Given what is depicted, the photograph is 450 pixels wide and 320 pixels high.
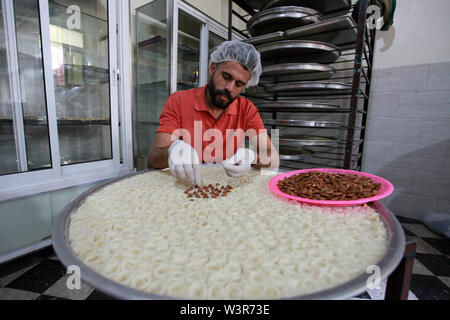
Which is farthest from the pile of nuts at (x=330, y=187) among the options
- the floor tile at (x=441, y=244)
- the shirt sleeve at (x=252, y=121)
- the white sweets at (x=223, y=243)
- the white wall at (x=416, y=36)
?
the white wall at (x=416, y=36)

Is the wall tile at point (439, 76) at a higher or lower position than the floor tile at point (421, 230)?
higher

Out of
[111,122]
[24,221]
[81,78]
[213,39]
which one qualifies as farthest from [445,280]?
[81,78]

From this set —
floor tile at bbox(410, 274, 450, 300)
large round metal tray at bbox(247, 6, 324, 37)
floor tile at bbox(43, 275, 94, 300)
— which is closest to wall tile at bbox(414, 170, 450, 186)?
floor tile at bbox(410, 274, 450, 300)

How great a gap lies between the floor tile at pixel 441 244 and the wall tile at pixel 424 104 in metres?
1.13

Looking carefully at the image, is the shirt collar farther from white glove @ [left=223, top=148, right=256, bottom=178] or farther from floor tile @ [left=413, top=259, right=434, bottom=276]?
floor tile @ [left=413, top=259, right=434, bottom=276]

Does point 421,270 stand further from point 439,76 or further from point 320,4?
point 320,4

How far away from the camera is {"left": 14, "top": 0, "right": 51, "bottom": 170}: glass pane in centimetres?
165

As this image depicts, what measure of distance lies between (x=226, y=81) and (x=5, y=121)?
1.60 metres

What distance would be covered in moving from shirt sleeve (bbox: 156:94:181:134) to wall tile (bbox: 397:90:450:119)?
223 cm

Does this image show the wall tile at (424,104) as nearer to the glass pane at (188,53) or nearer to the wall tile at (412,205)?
the wall tile at (412,205)

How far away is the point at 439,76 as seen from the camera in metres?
2.13

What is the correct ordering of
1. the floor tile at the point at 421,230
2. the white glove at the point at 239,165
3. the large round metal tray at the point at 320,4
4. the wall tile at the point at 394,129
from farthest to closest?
the wall tile at the point at 394,129 → the floor tile at the point at 421,230 → the large round metal tray at the point at 320,4 → the white glove at the point at 239,165

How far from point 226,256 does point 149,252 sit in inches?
6.6

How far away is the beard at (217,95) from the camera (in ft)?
4.99
